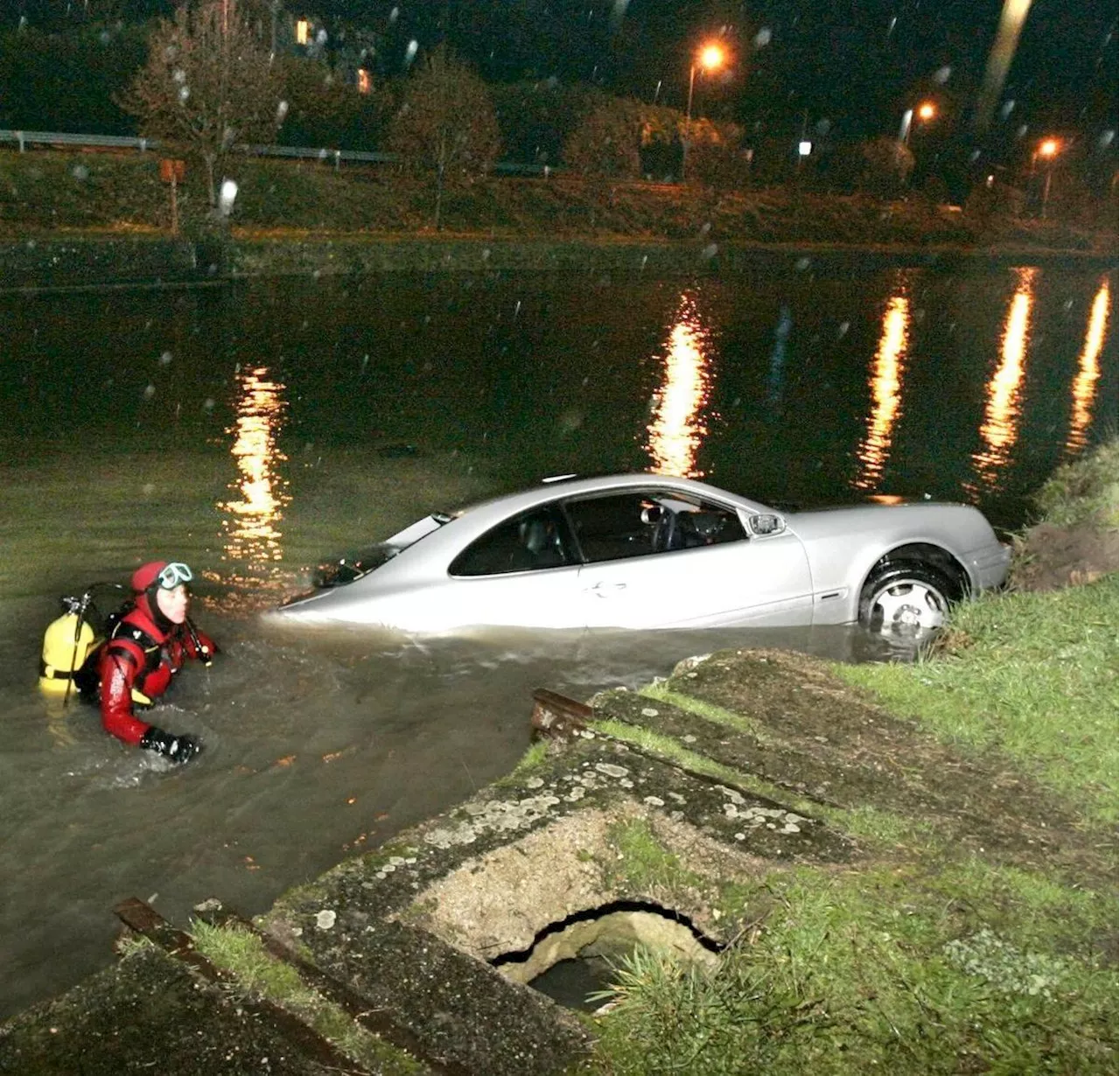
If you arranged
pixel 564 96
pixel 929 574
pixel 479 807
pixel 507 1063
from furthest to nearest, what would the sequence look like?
pixel 564 96
pixel 929 574
pixel 479 807
pixel 507 1063

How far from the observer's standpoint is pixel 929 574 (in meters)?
8.38

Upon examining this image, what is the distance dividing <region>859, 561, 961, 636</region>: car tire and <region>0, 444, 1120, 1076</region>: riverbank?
1933mm

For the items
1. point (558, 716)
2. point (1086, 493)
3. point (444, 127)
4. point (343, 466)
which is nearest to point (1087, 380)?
point (1086, 493)

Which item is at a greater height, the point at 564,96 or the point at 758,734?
the point at 564,96

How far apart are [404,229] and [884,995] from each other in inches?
1735

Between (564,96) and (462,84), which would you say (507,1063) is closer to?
(462,84)

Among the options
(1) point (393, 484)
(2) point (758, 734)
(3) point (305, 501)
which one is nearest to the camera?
(2) point (758, 734)

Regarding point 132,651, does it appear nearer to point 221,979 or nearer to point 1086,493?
point 221,979

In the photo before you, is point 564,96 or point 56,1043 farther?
point 564,96

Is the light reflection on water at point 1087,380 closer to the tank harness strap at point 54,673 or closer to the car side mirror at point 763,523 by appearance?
the car side mirror at point 763,523

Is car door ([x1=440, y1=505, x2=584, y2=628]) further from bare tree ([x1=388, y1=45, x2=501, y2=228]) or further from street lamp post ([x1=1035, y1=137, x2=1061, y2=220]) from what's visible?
street lamp post ([x1=1035, y1=137, x2=1061, y2=220])

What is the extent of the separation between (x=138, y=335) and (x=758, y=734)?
19326mm

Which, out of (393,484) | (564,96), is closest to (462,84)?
(564,96)

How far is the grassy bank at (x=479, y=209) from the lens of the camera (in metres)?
37.2
